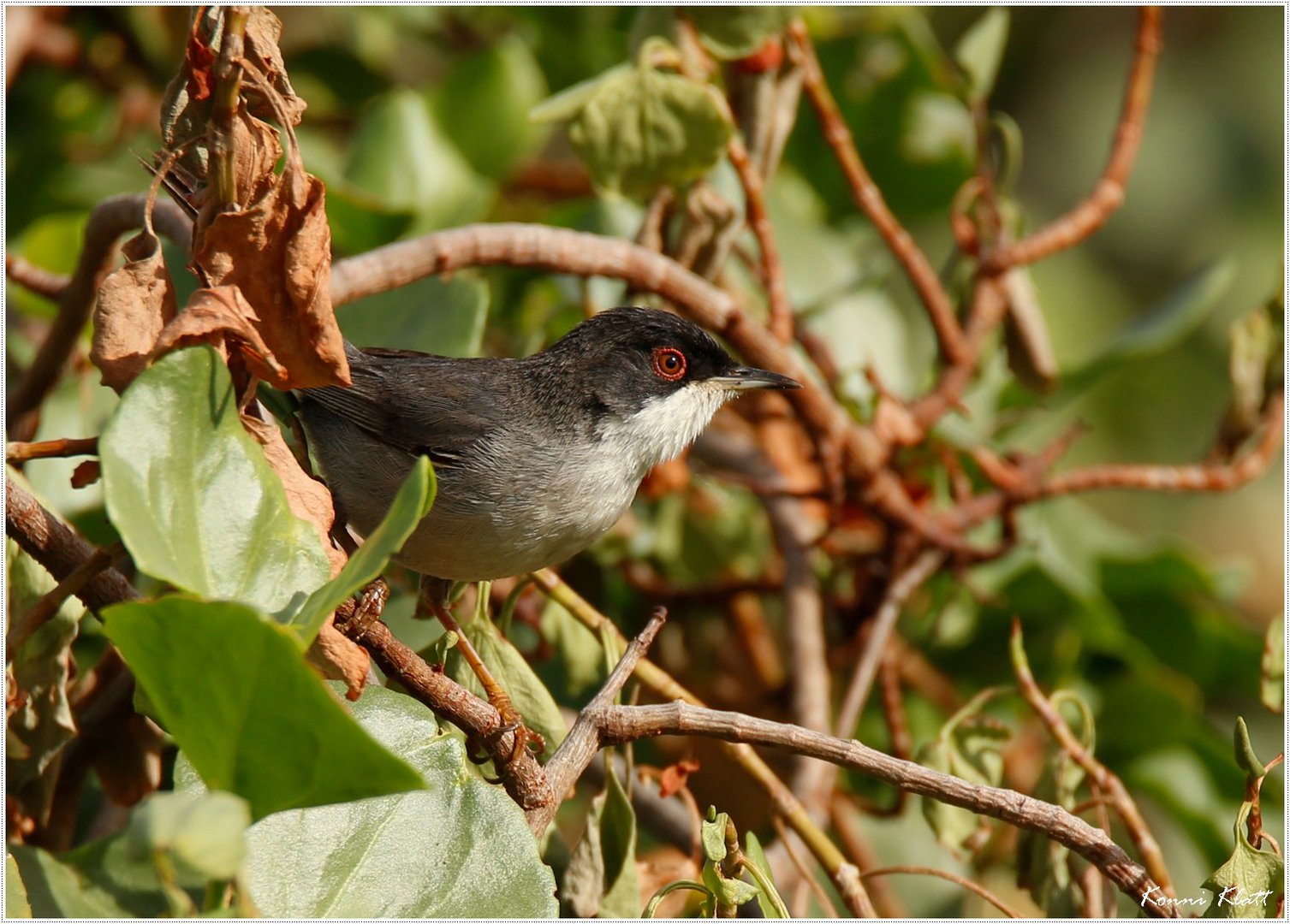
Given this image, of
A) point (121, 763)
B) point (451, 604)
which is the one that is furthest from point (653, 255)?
point (121, 763)

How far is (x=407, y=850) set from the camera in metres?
1.94

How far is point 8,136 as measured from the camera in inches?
175

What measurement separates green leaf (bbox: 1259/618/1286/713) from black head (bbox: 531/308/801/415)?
1302 mm

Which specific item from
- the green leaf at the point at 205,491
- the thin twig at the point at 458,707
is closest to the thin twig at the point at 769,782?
the thin twig at the point at 458,707

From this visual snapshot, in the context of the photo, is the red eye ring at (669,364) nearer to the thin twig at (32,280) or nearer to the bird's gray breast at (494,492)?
the bird's gray breast at (494,492)

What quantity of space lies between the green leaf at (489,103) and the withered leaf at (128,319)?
2582mm

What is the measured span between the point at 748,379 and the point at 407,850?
174 centimetres

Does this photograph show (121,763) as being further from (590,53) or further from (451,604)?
(590,53)

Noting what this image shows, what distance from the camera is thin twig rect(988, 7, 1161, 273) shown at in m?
3.83

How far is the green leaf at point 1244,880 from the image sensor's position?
2.17m

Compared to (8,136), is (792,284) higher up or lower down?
lower down

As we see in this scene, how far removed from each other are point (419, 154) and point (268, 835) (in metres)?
2.83

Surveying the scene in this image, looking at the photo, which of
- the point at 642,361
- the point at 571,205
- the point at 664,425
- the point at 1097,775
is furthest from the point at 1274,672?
the point at 571,205

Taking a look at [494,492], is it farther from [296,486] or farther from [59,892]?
[59,892]
